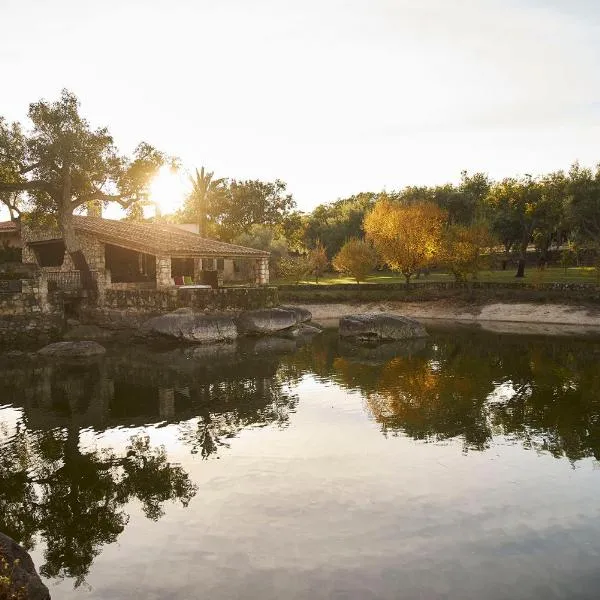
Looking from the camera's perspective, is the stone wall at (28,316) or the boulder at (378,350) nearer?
the boulder at (378,350)

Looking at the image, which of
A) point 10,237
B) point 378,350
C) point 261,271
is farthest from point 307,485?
point 10,237

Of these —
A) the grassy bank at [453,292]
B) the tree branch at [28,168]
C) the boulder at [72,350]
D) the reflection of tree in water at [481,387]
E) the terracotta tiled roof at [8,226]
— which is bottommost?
the reflection of tree in water at [481,387]

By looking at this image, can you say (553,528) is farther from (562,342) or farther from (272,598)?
(562,342)

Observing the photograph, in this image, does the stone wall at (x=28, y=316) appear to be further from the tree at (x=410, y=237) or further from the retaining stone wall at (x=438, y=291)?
the tree at (x=410, y=237)

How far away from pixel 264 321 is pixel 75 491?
84.9 feet

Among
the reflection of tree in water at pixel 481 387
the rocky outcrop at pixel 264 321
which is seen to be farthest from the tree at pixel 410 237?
the rocky outcrop at pixel 264 321

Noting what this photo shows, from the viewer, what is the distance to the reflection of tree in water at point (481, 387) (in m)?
16.2

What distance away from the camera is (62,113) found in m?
33.8

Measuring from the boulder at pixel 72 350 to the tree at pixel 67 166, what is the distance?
9218 millimetres

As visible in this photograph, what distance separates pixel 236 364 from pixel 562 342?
2010cm

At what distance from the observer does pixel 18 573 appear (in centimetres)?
766

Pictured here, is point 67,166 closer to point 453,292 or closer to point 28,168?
point 28,168

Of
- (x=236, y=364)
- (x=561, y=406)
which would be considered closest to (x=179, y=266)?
(x=236, y=364)

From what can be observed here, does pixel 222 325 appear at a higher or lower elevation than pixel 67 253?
lower
